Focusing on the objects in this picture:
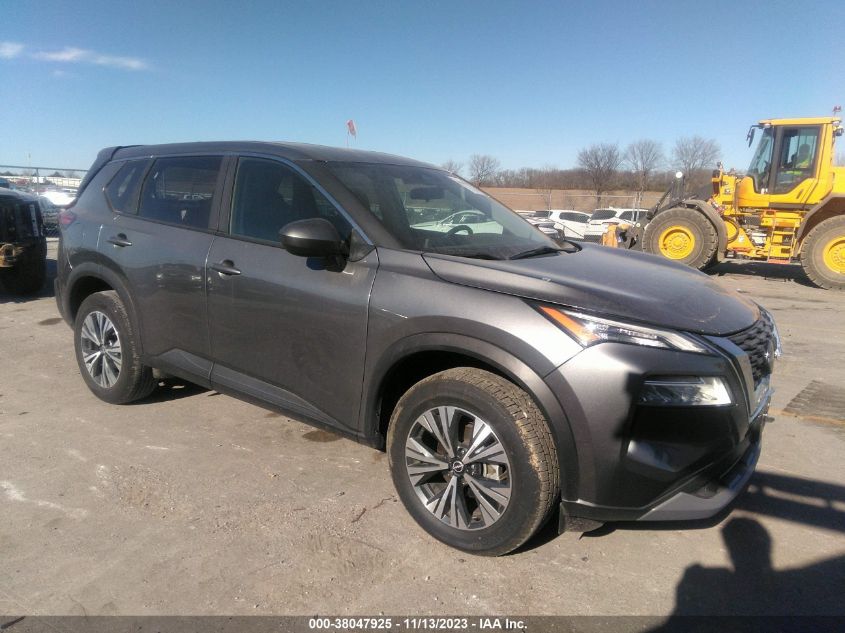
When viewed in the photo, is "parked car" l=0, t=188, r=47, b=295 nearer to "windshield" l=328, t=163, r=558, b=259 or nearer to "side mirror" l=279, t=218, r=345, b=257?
"windshield" l=328, t=163, r=558, b=259

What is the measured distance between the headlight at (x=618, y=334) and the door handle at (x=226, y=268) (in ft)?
6.11

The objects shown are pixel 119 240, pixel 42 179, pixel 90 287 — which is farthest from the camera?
pixel 42 179

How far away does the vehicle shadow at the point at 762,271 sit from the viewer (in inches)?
503

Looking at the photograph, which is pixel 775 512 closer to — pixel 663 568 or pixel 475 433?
pixel 663 568

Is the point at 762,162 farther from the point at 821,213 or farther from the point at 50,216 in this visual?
the point at 50,216

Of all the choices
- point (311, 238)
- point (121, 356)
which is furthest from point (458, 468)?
point (121, 356)

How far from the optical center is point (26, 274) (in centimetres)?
803

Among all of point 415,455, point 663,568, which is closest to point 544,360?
point 415,455

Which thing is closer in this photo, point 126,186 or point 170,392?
point 126,186

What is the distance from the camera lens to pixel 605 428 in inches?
84.2

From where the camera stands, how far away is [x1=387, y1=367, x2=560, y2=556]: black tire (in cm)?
227

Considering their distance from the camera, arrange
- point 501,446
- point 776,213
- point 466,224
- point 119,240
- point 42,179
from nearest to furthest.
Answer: point 501,446 < point 466,224 < point 119,240 < point 776,213 < point 42,179

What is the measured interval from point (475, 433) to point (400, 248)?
0.95 meters

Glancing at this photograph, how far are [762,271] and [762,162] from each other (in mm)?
2941
